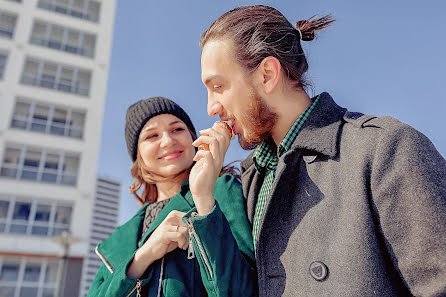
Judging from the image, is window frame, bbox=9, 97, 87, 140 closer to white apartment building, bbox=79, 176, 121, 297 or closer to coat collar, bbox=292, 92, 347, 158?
coat collar, bbox=292, 92, 347, 158

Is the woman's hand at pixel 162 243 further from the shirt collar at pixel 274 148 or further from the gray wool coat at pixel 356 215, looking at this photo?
the shirt collar at pixel 274 148

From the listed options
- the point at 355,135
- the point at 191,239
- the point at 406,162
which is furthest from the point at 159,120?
the point at 406,162

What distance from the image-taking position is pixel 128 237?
8.67ft

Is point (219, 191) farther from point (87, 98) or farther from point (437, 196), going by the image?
point (87, 98)

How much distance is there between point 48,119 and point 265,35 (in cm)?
2023

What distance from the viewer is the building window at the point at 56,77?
20266 millimetres

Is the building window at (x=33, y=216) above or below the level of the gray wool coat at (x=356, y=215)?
above

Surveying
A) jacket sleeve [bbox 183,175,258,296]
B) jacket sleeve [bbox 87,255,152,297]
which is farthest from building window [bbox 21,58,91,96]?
jacket sleeve [bbox 183,175,258,296]

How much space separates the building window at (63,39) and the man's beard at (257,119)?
2196cm

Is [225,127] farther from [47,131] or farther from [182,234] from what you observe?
[47,131]

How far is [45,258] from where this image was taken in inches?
684

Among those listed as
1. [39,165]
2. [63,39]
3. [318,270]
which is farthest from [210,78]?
[63,39]

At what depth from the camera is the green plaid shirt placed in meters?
2.07

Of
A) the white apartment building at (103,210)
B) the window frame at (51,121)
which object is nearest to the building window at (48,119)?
the window frame at (51,121)
